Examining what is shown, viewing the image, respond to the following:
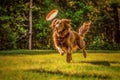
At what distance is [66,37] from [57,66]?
24.6 inches

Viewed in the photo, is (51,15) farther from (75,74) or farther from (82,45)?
(75,74)

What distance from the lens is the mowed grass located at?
668 cm

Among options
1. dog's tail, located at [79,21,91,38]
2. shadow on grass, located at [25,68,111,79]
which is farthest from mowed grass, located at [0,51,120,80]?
dog's tail, located at [79,21,91,38]

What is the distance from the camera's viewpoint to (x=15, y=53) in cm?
787

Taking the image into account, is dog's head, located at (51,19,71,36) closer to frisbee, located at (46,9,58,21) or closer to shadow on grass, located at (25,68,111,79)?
frisbee, located at (46,9,58,21)

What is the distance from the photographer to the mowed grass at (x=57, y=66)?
668cm

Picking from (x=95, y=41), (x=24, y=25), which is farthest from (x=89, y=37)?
(x=24, y=25)

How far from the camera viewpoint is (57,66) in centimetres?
710

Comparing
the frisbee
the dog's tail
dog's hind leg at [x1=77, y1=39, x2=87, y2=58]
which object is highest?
the frisbee

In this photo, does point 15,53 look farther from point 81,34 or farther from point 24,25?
point 81,34

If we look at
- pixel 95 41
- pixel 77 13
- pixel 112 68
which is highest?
pixel 77 13

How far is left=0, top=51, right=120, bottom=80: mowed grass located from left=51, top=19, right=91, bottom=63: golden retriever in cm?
14

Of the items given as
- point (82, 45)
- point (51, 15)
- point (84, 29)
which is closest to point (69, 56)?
point (82, 45)

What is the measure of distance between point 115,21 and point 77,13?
899 millimetres
